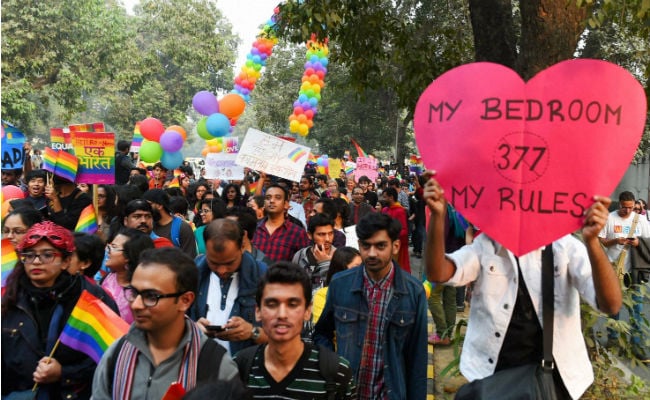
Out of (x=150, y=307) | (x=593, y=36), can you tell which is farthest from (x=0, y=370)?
(x=593, y=36)

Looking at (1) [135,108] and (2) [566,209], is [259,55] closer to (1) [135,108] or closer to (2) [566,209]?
(2) [566,209]

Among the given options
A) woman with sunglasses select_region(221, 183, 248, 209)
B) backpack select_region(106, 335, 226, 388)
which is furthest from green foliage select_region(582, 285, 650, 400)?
woman with sunglasses select_region(221, 183, 248, 209)

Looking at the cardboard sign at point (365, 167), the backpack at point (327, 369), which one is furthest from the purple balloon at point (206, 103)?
the backpack at point (327, 369)

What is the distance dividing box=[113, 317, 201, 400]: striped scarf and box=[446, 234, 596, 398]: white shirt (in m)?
1.03

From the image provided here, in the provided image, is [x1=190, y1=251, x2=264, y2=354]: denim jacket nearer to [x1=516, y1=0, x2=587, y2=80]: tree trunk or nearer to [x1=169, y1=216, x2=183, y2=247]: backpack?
[x1=169, y1=216, x2=183, y2=247]: backpack

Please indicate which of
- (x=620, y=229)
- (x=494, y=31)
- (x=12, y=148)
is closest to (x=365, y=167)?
(x=620, y=229)

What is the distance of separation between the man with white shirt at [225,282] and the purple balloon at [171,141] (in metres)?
7.60

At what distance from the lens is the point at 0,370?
9.86ft

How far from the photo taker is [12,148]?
7594 millimetres

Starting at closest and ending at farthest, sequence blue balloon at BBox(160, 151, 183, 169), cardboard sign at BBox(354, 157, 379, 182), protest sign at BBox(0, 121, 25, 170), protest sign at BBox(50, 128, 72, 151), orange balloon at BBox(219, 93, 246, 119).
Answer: protest sign at BBox(0, 121, 25, 170) < protest sign at BBox(50, 128, 72, 151) < blue balloon at BBox(160, 151, 183, 169) < orange balloon at BBox(219, 93, 246, 119) < cardboard sign at BBox(354, 157, 379, 182)

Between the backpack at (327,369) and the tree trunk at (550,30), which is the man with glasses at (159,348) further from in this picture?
the tree trunk at (550,30)

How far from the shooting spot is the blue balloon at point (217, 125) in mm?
11867

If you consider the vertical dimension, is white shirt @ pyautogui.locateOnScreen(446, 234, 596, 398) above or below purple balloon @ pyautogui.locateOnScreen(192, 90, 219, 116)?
below

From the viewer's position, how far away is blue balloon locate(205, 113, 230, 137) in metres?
11.9
